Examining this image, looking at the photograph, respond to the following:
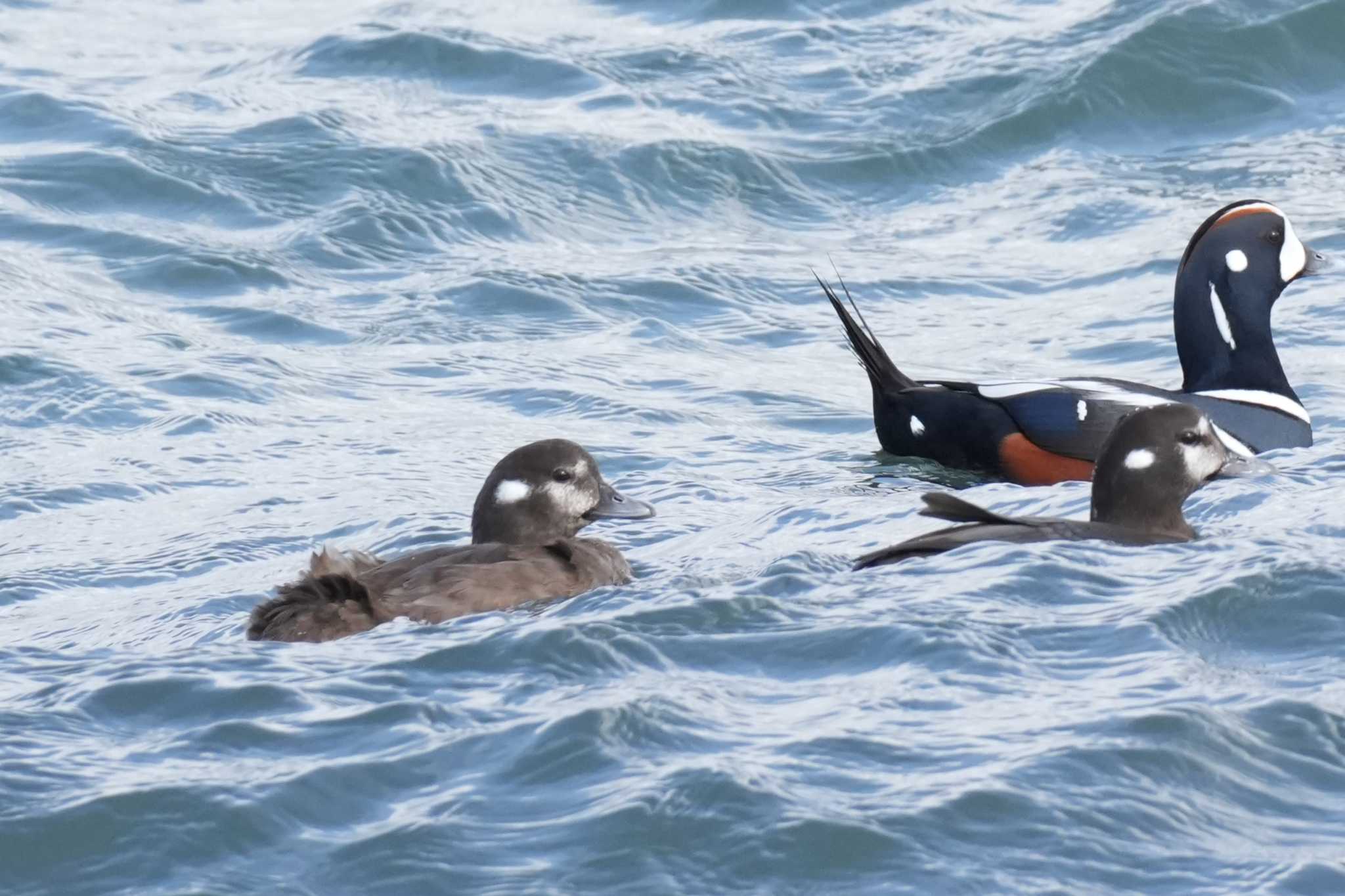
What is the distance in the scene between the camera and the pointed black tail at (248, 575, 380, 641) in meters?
5.57

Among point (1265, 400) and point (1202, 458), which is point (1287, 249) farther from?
point (1202, 458)

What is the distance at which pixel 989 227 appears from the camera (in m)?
11.6

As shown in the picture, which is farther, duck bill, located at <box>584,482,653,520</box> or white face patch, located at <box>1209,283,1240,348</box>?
white face patch, located at <box>1209,283,1240,348</box>

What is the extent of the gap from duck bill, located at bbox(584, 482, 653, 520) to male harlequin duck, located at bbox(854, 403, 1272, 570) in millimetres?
959

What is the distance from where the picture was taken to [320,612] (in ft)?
18.3

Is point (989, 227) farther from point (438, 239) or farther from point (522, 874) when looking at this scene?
point (522, 874)

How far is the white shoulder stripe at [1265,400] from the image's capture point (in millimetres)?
8180

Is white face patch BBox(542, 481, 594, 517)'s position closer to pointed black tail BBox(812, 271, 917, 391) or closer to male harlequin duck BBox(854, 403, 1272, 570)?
male harlequin duck BBox(854, 403, 1272, 570)

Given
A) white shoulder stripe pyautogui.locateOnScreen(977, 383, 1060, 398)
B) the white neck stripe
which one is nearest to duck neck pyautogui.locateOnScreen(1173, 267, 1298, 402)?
the white neck stripe

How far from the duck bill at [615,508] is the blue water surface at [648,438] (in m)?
0.15

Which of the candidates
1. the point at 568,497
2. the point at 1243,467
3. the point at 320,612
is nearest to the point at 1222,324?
the point at 1243,467

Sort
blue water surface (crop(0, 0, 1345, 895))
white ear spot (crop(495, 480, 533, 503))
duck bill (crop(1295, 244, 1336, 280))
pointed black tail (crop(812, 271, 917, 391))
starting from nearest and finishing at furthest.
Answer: blue water surface (crop(0, 0, 1345, 895)), white ear spot (crop(495, 480, 533, 503)), pointed black tail (crop(812, 271, 917, 391)), duck bill (crop(1295, 244, 1336, 280))

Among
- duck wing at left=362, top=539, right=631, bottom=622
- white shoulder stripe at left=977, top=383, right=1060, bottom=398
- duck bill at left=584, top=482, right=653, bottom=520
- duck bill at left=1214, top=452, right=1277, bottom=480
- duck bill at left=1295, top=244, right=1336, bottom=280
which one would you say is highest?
duck bill at left=1295, top=244, right=1336, bottom=280

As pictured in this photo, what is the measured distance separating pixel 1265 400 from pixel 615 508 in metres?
2.85
